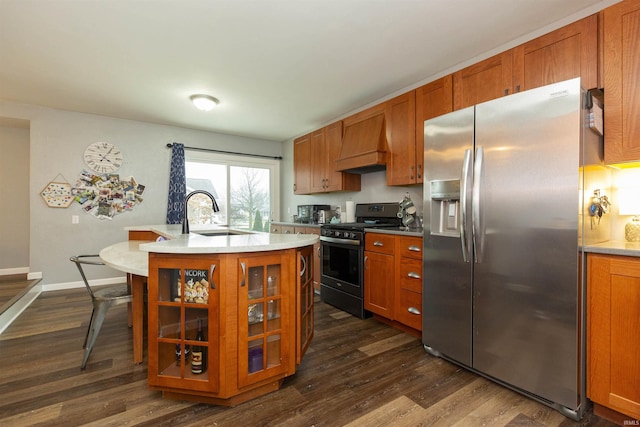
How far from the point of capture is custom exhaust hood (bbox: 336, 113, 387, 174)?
3.34m

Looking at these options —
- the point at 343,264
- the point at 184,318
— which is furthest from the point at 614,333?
the point at 184,318

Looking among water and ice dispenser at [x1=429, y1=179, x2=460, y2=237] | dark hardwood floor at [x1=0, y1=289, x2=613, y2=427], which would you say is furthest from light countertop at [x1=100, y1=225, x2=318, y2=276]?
water and ice dispenser at [x1=429, y1=179, x2=460, y2=237]

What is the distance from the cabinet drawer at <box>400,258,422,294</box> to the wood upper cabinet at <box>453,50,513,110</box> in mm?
1433

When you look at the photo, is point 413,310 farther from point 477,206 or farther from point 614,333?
point 614,333

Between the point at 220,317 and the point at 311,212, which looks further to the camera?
the point at 311,212

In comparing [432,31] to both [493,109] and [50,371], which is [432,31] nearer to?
[493,109]

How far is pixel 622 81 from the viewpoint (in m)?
1.70

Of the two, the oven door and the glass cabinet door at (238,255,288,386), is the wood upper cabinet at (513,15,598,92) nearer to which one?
the oven door

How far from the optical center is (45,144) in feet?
13.3

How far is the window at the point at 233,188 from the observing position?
5096 mm

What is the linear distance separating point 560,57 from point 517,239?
1.34 m

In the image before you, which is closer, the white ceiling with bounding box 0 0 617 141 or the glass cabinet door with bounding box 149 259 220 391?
the glass cabinet door with bounding box 149 259 220 391

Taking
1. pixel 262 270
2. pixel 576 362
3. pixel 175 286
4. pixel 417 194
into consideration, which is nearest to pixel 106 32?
pixel 175 286

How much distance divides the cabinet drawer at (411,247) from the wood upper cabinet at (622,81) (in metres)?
1.32
